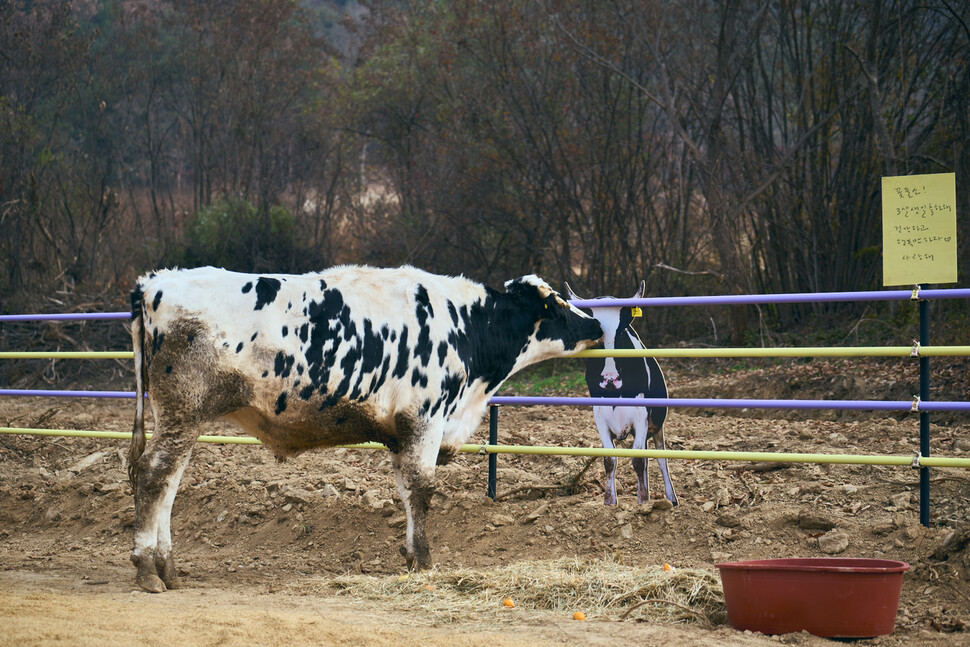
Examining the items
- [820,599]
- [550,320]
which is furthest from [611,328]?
[820,599]

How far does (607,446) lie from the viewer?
20.2ft

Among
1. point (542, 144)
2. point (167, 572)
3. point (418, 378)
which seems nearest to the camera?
point (167, 572)

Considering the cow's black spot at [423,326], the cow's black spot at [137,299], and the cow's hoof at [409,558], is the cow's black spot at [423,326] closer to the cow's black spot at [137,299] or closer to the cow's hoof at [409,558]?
the cow's hoof at [409,558]

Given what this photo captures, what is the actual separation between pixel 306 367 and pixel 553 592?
1.79 metres

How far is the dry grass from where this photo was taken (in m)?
4.56

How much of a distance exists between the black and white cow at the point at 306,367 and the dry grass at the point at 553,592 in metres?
0.50

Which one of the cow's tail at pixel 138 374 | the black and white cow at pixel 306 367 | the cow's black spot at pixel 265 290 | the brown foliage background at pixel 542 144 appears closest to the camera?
the black and white cow at pixel 306 367

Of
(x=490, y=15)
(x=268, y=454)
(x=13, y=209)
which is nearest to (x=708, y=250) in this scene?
(x=490, y=15)

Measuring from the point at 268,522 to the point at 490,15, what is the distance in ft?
40.5

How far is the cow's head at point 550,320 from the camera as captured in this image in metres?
6.09

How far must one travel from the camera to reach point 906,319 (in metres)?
12.1

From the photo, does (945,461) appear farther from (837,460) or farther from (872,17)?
(872,17)

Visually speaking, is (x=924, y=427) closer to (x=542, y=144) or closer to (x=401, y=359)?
(x=401, y=359)

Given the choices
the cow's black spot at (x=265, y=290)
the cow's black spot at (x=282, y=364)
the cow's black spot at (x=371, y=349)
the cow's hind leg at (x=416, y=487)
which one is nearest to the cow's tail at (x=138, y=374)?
the cow's black spot at (x=265, y=290)
